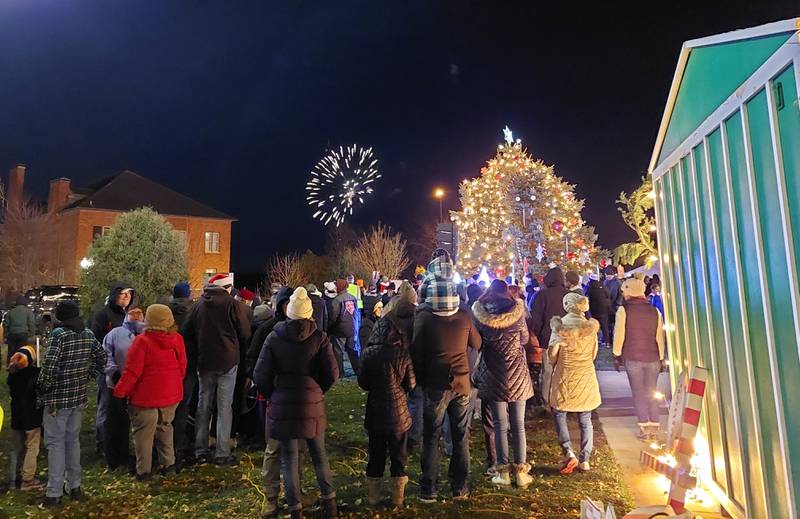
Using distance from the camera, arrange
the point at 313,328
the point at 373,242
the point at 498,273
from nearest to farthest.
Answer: the point at 313,328
the point at 498,273
the point at 373,242

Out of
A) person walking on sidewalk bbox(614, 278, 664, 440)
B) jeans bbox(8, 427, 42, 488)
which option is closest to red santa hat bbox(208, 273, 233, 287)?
jeans bbox(8, 427, 42, 488)

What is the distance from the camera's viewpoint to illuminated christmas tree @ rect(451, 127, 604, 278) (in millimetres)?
21438

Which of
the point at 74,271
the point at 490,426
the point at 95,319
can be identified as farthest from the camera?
the point at 74,271

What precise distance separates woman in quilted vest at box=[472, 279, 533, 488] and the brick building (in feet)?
109

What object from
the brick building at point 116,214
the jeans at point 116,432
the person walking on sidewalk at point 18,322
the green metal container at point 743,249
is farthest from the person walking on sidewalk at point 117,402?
the brick building at point 116,214

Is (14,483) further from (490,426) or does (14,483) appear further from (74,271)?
(74,271)

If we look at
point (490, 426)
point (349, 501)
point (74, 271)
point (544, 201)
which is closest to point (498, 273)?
point (544, 201)

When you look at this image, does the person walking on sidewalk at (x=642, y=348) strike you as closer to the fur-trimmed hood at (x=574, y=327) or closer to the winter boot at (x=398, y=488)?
the fur-trimmed hood at (x=574, y=327)

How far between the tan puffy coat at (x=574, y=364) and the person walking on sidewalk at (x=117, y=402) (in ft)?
16.4

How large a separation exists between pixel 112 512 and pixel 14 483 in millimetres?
1598

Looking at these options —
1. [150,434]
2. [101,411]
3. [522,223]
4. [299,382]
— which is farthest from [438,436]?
[522,223]

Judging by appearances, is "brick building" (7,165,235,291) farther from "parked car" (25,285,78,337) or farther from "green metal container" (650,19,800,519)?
"green metal container" (650,19,800,519)

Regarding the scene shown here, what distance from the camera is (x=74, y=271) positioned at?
36.6 m

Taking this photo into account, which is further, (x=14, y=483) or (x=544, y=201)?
(x=544, y=201)
